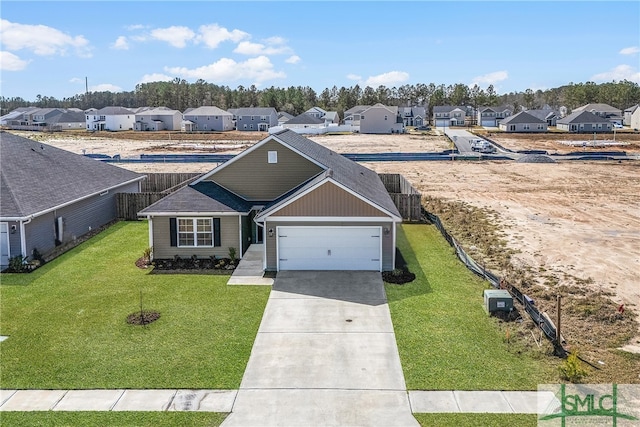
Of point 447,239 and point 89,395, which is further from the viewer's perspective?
point 447,239

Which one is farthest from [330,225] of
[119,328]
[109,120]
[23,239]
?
[109,120]

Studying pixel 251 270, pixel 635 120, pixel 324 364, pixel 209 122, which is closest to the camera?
pixel 324 364

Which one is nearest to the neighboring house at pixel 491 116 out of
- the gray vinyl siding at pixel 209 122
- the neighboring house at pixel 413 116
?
the neighboring house at pixel 413 116

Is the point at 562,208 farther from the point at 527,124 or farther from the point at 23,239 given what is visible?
the point at 527,124

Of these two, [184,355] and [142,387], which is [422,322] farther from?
[142,387]

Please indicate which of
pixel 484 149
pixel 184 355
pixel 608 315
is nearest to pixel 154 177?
pixel 184 355

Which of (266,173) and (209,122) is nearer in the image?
(266,173)
